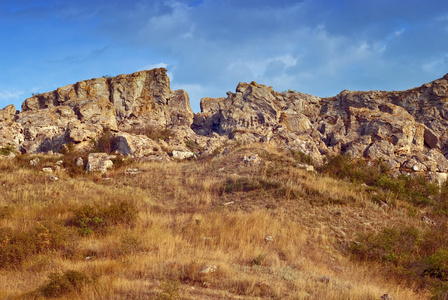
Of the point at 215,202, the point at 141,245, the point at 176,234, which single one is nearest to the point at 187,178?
the point at 215,202

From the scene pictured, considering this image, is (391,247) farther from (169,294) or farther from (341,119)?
(341,119)

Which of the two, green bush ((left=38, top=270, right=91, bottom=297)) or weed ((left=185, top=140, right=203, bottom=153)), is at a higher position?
weed ((left=185, top=140, right=203, bottom=153))

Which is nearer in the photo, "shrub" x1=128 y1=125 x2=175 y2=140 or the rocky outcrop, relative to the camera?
"shrub" x1=128 y1=125 x2=175 y2=140

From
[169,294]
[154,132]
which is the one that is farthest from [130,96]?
[169,294]

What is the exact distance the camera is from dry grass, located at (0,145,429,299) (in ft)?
14.3

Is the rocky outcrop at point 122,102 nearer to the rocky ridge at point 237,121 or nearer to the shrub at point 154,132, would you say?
the rocky ridge at point 237,121

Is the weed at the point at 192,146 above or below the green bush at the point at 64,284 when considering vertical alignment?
above

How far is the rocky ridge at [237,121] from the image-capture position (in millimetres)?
19891

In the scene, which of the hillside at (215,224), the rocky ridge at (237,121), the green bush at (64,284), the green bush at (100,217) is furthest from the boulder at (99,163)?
the green bush at (64,284)

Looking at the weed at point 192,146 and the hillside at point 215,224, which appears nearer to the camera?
the hillside at point 215,224

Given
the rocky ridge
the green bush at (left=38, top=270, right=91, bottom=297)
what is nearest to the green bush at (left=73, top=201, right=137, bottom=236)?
the green bush at (left=38, top=270, right=91, bottom=297)

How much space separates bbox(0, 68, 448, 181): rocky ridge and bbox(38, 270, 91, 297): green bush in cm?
1351

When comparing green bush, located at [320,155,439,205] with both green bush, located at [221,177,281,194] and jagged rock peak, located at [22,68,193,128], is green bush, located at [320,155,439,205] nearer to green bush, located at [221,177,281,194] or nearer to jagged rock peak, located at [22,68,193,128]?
green bush, located at [221,177,281,194]

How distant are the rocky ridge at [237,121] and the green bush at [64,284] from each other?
13505 mm
